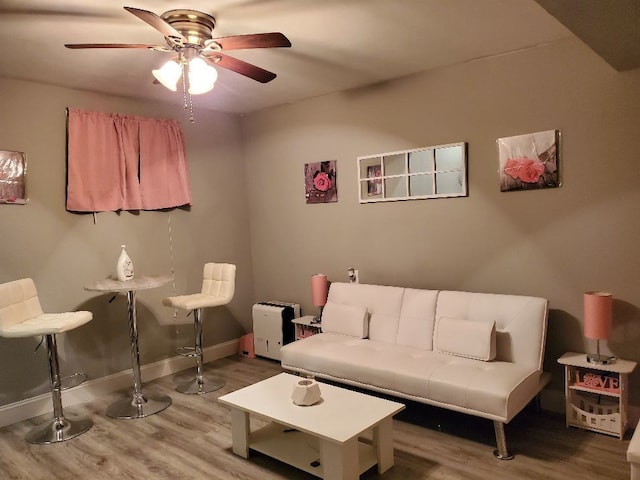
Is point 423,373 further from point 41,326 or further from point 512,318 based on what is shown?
point 41,326

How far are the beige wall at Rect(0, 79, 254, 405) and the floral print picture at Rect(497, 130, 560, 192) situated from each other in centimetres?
277

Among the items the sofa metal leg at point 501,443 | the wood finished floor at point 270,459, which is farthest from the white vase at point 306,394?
the sofa metal leg at point 501,443

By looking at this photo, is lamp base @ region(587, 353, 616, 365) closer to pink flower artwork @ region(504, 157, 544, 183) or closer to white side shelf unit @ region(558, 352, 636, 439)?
white side shelf unit @ region(558, 352, 636, 439)

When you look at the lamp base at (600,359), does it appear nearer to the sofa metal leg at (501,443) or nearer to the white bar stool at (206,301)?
the sofa metal leg at (501,443)

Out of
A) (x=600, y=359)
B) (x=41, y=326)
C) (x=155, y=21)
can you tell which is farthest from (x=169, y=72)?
(x=600, y=359)

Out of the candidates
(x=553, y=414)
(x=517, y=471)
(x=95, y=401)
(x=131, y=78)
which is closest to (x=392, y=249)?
(x=553, y=414)

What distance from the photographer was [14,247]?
355 centimetres

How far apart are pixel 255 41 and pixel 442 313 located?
2.23 meters

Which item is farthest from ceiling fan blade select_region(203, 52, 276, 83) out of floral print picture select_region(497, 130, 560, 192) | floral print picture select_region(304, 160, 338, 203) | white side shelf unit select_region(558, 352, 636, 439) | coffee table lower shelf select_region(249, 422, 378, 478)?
white side shelf unit select_region(558, 352, 636, 439)

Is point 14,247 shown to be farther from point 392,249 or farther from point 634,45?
point 634,45

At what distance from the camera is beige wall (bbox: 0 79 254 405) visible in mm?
3570

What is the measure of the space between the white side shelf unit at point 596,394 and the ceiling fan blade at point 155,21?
294cm

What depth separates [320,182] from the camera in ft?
14.8

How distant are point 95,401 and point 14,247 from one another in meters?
1.37
